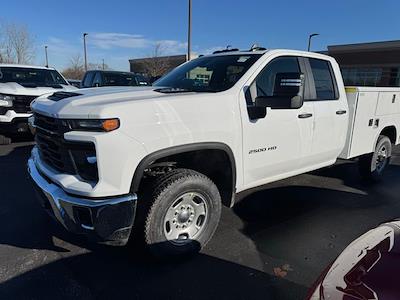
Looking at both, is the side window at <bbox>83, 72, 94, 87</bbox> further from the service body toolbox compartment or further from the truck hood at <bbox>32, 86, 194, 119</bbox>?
the service body toolbox compartment

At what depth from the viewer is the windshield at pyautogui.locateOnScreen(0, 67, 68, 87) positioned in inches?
335

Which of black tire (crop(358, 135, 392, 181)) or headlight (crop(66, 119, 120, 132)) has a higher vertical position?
headlight (crop(66, 119, 120, 132))

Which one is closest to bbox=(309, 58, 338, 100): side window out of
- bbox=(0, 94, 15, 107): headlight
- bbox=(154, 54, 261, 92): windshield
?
bbox=(154, 54, 261, 92): windshield

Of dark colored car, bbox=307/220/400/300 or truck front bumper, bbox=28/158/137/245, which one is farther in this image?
truck front bumper, bbox=28/158/137/245

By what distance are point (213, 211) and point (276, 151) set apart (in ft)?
3.22

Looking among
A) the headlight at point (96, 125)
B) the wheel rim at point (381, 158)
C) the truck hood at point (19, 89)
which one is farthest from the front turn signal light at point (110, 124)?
the truck hood at point (19, 89)

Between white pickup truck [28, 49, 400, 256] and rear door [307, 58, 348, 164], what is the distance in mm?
17

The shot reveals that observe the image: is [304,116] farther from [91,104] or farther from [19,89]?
[19,89]

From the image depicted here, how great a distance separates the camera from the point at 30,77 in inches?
353

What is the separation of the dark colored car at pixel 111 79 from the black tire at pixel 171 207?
8.44m

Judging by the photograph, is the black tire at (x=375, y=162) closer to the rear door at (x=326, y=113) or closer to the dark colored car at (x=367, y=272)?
the rear door at (x=326, y=113)

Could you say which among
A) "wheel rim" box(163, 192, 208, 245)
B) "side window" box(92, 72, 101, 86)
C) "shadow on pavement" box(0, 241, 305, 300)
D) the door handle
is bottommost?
"shadow on pavement" box(0, 241, 305, 300)

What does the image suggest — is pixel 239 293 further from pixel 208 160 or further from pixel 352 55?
pixel 352 55

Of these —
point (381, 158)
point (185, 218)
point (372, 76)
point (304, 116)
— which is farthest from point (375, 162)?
point (372, 76)
